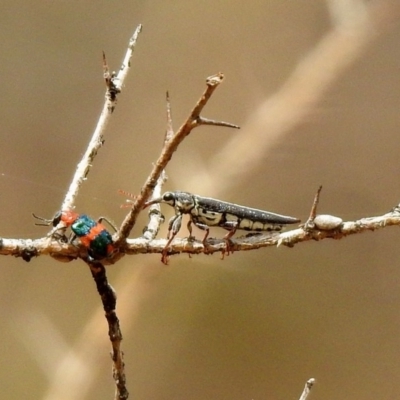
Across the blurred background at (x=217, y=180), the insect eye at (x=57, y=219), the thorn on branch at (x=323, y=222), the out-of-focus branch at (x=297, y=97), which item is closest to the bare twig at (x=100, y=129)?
the insect eye at (x=57, y=219)

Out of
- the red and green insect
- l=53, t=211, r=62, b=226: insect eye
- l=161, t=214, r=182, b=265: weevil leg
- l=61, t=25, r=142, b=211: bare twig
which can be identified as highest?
l=61, t=25, r=142, b=211: bare twig

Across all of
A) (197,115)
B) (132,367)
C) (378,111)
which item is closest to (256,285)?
(132,367)

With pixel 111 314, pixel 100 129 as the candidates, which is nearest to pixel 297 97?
pixel 100 129

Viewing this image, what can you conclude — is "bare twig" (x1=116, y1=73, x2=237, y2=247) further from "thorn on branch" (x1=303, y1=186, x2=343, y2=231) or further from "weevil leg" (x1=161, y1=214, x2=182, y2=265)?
"thorn on branch" (x1=303, y1=186, x2=343, y2=231)

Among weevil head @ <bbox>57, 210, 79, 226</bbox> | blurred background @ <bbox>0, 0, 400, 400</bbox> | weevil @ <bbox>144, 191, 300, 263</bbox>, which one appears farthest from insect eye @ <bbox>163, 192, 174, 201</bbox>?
blurred background @ <bbox>0, 0, 400, 400</bbox>

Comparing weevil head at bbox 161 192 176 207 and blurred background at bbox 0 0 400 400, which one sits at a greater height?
blurred background at bbox 0 0 400 400

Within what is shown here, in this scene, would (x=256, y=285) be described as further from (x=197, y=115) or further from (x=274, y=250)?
(x=197, y=115)
